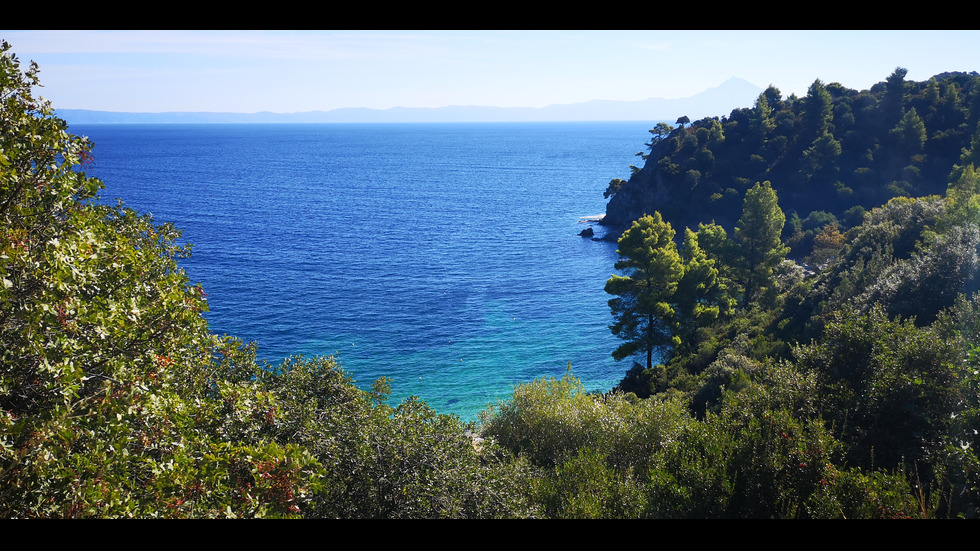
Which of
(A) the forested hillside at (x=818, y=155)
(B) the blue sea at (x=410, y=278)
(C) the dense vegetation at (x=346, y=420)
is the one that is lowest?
(B) the blue sea at (x=410, y=278)

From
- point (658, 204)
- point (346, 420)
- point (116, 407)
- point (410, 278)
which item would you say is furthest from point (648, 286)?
point (658, 204)

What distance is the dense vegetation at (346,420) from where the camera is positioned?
8.74 m

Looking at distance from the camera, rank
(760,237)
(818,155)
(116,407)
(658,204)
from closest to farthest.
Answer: (116,407) → (760,237) → (818,155) → (658,204)

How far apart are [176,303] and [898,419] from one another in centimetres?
1836

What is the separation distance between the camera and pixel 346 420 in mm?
17359

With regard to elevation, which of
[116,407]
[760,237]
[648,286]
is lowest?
[648,286]

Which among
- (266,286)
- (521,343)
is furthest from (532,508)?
(266,286)

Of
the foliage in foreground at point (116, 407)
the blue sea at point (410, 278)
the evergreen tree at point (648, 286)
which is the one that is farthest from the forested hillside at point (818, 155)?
the foliage in foreground at point (116, 407)

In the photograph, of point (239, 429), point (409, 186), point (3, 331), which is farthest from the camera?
point (409, 186)

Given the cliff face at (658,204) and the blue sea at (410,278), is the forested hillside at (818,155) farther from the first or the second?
the blue sea at (410,278)

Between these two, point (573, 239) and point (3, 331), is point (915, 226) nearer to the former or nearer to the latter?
point (3, 331)

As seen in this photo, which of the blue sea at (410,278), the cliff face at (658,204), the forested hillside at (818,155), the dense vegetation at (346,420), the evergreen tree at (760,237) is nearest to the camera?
the dense vegetation at (346,420)

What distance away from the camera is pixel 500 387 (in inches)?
1932

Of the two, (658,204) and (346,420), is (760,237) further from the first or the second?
(658,204)
